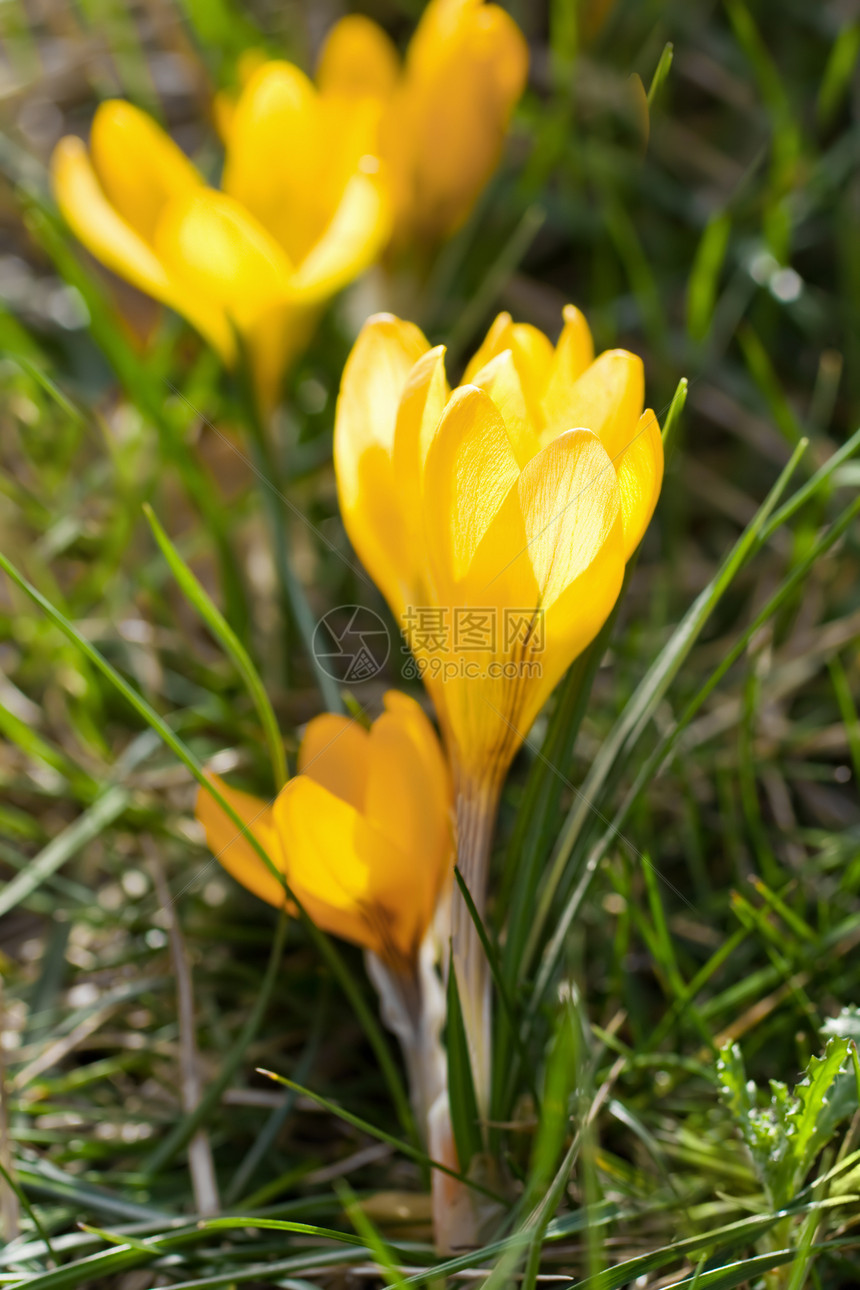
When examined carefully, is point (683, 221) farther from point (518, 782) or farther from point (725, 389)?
point (518, 782)

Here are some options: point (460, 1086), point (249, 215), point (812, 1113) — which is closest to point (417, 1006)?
point (460, 1086)

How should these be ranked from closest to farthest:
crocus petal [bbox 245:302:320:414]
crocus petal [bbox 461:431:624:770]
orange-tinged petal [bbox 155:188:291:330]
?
crocus petal [bbox 461:431:624:770] < orange-tinged petal [bbox 155:188:291:330] < crocus petal [bbox 245:302:320:414]

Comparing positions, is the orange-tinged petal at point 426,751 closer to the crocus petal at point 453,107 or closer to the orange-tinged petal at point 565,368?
the orange-tinged petal at point 565,368

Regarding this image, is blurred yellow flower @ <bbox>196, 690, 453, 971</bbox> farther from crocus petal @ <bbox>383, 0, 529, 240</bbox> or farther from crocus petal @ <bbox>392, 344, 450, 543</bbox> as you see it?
crocus petal @ <bbox>383, 0, 529, 240</bbox>

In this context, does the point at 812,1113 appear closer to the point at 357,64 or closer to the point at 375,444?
the point at 375,444

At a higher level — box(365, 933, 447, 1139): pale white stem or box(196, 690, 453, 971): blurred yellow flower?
box(196, 690, 453, 971): blurred yellow flower

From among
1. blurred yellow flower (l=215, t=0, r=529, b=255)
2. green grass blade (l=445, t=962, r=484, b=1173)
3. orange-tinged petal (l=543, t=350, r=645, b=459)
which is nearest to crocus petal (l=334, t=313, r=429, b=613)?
orange-tinged petal (l=543, t=350, r=645, b=459)
